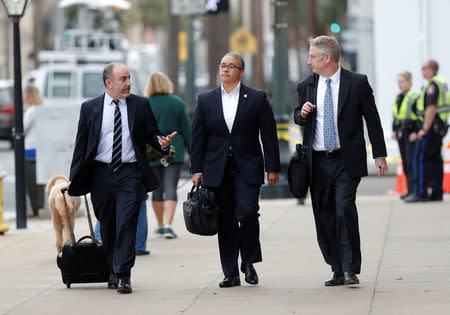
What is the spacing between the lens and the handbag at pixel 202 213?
9.22 meters

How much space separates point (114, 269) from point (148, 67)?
103ft

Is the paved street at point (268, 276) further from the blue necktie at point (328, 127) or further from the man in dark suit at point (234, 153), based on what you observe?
the blue necktie at point (328, 127)

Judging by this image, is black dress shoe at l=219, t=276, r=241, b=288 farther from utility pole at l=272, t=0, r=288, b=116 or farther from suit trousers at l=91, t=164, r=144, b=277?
utility pole at l=272, t=0, r=288, b=116

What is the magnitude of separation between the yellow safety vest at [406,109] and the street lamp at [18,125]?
17.5 feet

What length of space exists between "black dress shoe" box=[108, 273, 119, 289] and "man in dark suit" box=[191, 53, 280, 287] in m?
0.82

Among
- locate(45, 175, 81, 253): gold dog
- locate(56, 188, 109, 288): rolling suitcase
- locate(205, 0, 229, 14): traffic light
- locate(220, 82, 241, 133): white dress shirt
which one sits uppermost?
locate(205, 0, 229, 14): traffic light

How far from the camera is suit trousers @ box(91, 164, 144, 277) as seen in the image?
920 centimetres

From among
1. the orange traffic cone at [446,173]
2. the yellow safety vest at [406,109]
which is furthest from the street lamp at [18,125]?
the orange traffic cone at [446,173]

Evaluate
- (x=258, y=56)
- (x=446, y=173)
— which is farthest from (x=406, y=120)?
(x=258, y=56)

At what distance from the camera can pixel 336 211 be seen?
30.5 feet

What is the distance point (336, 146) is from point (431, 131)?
7896mm

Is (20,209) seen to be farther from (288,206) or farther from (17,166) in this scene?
(288,206)

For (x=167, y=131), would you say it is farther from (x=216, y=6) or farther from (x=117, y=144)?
(x=216, y=6)

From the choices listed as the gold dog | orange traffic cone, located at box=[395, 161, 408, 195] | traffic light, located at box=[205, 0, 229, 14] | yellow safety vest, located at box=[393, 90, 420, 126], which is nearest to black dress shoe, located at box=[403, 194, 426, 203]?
yellow safety vest, located at box=[393, 90, 420, 126]
